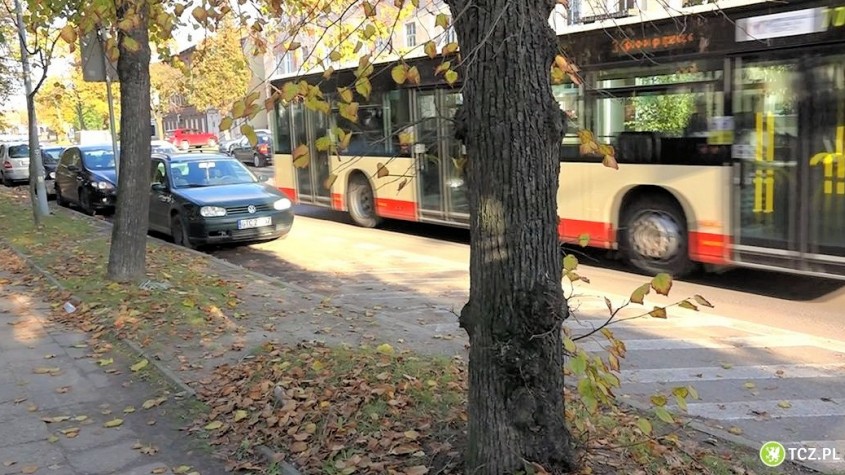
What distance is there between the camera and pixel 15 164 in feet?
94.7

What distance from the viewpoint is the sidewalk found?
4215 millimetres

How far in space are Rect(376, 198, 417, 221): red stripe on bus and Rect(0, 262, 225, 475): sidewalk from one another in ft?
23.6

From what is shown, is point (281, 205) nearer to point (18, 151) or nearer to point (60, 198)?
point (60, 198)

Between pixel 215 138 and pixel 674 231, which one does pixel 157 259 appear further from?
pixel 215 138

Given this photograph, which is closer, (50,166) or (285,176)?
(285,176)

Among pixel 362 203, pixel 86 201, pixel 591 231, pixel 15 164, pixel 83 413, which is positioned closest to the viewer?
pixel 83 413

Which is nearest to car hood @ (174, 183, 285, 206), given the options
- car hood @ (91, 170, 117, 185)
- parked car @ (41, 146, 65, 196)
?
car hood @ (91, 170, 117, 185)

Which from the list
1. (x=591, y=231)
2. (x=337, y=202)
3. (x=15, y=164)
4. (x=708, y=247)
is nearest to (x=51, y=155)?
(x=15, y=164)

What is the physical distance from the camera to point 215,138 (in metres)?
62.2

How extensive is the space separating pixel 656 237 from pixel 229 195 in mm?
6773

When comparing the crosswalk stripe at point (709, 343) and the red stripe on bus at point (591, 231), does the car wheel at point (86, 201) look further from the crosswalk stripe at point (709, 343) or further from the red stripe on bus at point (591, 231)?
the crosswalk stripe at point (709, 343)

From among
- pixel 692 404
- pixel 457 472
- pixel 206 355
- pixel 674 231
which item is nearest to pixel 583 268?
pixel 674 231

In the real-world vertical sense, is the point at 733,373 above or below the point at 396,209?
below

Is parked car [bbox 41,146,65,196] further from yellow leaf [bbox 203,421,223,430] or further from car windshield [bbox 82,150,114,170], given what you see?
yellow leaf [bbox 203,421,223,430]
